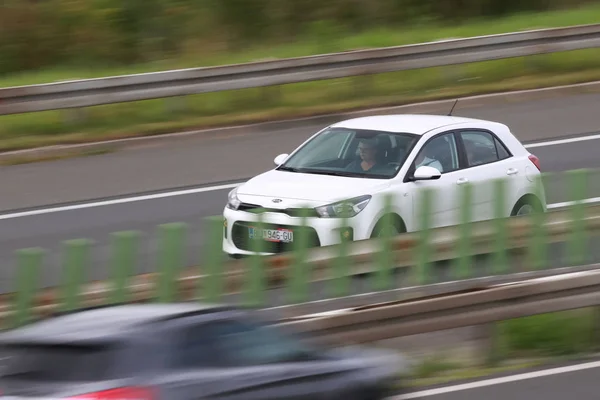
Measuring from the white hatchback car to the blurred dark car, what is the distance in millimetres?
4088

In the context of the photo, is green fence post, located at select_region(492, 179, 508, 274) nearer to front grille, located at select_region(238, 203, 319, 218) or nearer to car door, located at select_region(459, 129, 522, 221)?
front grille, located at select_region(238, 203, 319, 218)

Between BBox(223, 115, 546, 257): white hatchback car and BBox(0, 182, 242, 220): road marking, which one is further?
BBox(0, 182, 242, 220): road marking

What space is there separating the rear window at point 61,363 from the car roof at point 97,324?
2.1 inches

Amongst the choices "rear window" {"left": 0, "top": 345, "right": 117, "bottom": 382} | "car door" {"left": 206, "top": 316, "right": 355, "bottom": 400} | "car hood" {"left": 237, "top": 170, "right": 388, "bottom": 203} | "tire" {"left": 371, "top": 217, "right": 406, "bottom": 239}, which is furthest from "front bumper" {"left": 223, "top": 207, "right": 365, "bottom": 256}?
"rear window" {"left": 0, "top": 345, "right": 117, "bottom": 382}

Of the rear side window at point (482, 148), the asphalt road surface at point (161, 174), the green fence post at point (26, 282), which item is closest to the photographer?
the green fence post at point (26, 282)

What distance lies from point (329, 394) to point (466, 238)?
3022 millimetres

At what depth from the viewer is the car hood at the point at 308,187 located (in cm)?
1139

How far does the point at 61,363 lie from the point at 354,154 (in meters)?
7.19

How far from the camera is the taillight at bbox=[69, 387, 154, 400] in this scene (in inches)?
201

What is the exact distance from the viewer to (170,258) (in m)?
8.23

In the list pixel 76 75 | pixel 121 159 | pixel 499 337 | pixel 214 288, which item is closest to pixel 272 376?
pixel 214 288

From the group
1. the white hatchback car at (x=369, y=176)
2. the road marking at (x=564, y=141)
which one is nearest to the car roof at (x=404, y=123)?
the white hatchback car at (x=369, y=176)

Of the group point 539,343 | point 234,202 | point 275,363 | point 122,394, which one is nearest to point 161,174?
point 234,202

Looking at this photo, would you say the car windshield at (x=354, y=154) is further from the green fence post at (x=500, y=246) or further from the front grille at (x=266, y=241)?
the green fence post at (x=500, y=246)
